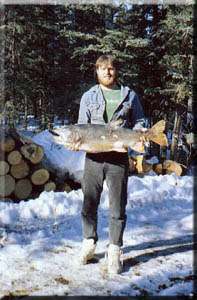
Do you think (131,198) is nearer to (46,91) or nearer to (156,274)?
(156,274)

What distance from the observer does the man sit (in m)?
3.52

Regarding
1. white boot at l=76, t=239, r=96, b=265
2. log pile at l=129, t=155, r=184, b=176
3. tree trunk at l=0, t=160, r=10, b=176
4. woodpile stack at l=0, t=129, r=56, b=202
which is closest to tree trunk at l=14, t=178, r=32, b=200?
woodpile stack at l=0, t=129, r=56, b=202

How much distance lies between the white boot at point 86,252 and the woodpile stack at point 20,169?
3975mm

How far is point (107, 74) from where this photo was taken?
351 centimetres

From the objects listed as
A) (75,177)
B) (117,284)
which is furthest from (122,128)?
(75,177)

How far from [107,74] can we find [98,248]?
2.45m

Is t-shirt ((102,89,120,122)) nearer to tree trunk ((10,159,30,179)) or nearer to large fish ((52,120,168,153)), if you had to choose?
large fish ((52,120,168,153))

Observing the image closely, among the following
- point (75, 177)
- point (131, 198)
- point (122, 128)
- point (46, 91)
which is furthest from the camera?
point (46, 91)

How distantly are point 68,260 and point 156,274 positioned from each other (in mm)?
1128

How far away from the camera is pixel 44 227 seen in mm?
4777

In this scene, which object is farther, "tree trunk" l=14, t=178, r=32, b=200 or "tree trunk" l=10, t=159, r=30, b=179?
"tree trunk" l=14, t=178, r=32, b=200

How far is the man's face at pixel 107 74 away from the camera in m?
3.48

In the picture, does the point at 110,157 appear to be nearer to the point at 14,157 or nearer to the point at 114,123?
the point at 114,123

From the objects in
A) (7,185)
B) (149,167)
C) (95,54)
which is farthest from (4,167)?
(95,54)
